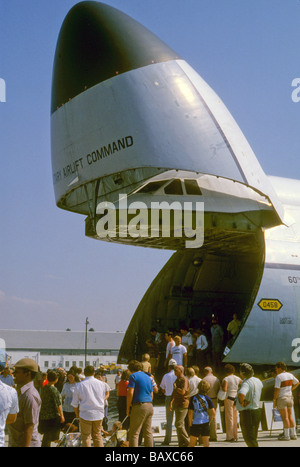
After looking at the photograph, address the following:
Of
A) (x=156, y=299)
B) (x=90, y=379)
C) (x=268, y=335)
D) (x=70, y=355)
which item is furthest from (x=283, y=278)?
(x=70, y=355)

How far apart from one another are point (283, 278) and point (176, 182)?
3.72 meters

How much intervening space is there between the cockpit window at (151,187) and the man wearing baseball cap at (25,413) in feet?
24.2

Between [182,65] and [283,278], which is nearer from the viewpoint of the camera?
[182,65]

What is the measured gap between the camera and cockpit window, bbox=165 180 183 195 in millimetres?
14578

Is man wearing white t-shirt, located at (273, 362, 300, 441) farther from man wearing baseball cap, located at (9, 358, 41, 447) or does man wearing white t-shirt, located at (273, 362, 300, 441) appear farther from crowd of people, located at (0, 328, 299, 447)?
man wearing baseball cap, located at (9, 358, 41, 447)

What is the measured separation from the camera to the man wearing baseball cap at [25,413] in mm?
7429

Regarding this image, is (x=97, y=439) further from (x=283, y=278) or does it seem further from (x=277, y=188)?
(x=277, y=188)

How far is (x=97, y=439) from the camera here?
979 centimetres

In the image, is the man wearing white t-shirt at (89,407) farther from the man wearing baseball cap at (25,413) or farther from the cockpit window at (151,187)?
the cockpit window at (151,187)

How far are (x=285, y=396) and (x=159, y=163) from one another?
549 cm

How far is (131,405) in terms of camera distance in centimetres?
1011

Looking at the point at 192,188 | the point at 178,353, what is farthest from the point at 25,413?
the point at 192,188

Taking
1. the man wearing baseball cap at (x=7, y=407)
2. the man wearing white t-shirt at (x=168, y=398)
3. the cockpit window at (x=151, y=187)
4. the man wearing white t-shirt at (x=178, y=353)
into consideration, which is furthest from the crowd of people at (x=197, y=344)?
the man wearing baseball cap at (x=7, y=407)

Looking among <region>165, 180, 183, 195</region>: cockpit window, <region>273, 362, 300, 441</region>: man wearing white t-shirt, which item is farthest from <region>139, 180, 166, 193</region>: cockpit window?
<region>273, 362, 300, 441</region>: man wearing white t-shirt
